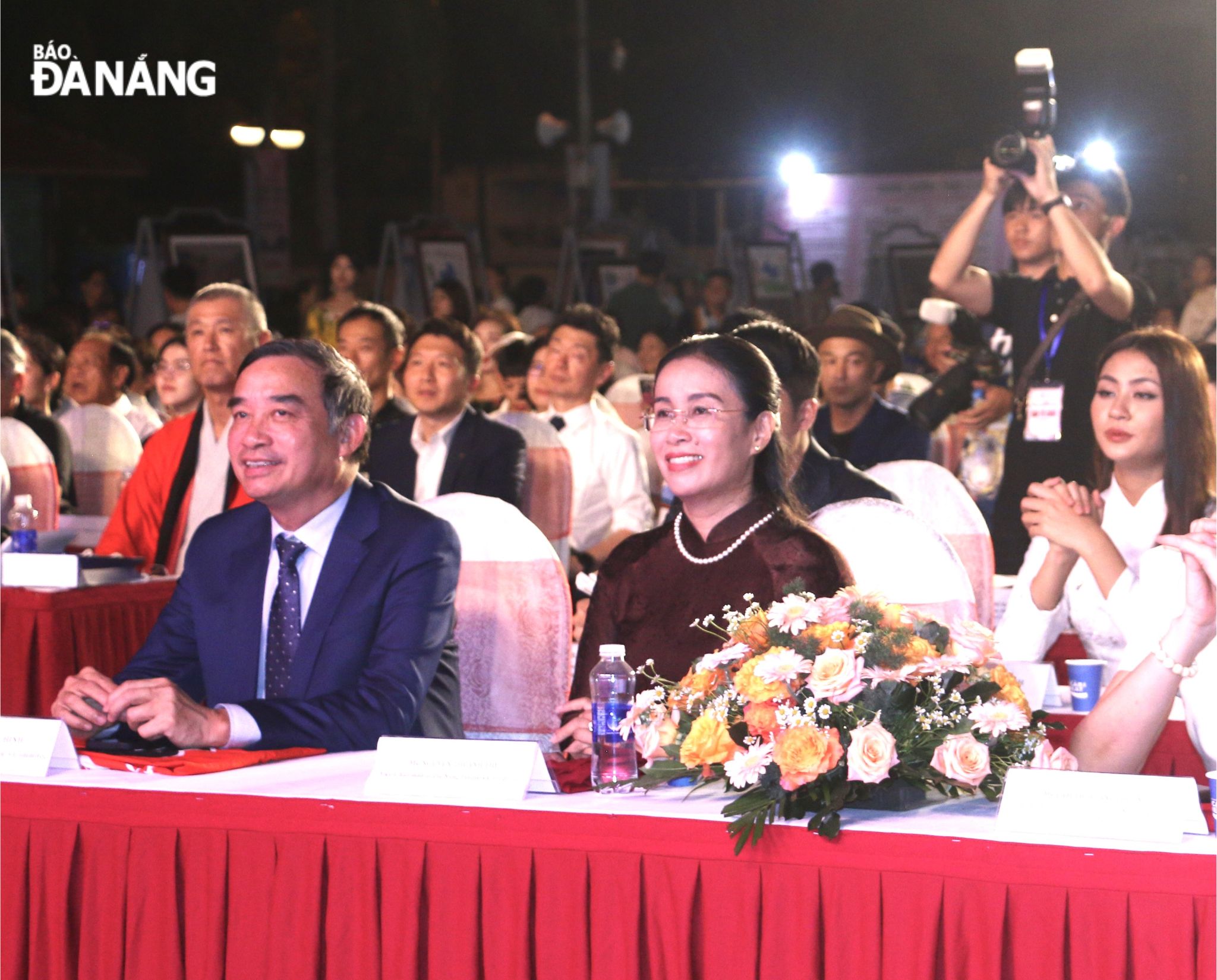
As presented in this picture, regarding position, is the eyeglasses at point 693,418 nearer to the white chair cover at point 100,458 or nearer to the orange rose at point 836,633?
the orange rose at point 836,633

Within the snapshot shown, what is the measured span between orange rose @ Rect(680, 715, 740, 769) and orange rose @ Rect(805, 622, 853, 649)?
0.49 ft

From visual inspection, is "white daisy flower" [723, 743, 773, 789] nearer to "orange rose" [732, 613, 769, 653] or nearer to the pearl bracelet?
"orange rose" [732, 613, 769, 653]

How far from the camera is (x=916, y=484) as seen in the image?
11.7 ft

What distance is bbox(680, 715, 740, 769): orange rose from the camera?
1783 mm

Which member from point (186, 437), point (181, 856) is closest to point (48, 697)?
point (186, 437)

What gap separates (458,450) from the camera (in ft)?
15.8

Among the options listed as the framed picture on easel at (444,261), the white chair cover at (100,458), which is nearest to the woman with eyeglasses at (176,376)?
the white chair cover at (100,458)

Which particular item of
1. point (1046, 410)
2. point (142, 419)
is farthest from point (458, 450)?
point (142, 419)

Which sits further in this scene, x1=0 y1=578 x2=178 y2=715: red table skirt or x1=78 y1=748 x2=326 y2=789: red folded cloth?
x1=0 y1=578 x2=178 y2=715: red table skirt

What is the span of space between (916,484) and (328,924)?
6.71 feet

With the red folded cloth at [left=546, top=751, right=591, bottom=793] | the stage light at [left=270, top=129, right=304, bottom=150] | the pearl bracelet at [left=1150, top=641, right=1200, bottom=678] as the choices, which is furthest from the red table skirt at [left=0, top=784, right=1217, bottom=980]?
the stage light at [left=270, top=129, right=304, bottom=150]

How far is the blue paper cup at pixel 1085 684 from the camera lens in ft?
8.64

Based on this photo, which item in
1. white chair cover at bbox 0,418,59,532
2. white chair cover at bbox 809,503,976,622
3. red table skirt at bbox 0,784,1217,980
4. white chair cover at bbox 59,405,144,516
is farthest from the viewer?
white chair cover at bbox 59,405,144,516

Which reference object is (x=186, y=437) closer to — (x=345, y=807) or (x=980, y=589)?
(x=980, y=589)
